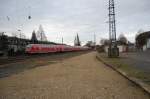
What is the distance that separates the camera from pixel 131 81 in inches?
449

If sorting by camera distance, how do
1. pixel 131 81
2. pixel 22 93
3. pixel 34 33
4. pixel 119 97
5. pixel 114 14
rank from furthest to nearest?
1. pixel 34 33
2. pixel 114 14
3. pixel 131 81
4. pixel 22 93
5. pixel 119 97

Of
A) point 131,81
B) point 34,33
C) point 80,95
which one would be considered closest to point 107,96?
point 80,95

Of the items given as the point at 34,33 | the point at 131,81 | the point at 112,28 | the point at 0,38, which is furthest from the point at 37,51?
the point at 34,33

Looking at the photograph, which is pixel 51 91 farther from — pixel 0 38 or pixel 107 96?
pixel 0 38

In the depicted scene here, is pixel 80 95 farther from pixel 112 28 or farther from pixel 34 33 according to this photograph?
pixel 34 33

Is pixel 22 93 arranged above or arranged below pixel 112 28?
below

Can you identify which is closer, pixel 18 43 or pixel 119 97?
Result: pixel 119 97

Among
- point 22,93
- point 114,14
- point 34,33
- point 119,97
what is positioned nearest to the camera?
point 119,97

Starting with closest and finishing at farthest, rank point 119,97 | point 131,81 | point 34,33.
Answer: point 119,97, point 131,81, point 34,33

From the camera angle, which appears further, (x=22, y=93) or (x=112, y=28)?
(x=112, y=28)

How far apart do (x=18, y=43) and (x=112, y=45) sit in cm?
4518

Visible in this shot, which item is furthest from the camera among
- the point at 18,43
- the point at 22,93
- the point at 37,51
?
the point at 18,43

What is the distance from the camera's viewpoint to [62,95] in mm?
8086

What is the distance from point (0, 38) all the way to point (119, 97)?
65.3 meters
